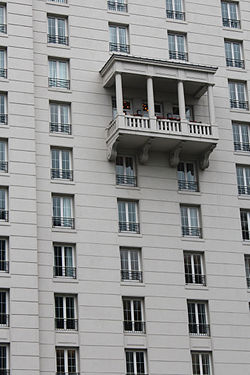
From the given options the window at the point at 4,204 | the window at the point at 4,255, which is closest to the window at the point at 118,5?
the window at the point at 4,204

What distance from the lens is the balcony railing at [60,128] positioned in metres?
53.6

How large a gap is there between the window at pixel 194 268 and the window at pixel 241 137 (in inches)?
313

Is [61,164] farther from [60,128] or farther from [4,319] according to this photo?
[4,319]

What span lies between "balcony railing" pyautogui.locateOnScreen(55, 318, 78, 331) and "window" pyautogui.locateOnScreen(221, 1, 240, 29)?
76.3 ft

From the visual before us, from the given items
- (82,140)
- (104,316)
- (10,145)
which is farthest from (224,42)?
(104,316)

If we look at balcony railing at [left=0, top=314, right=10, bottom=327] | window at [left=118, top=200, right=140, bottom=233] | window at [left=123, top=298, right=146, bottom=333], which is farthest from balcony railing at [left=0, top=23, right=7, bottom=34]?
window at [left=123, top=298, right=146, bottom=333]

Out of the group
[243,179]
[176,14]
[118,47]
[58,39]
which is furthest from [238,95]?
[58,39]

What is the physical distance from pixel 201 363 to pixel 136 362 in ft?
13.0

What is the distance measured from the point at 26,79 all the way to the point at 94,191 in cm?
765

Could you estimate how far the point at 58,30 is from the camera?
56.0 m

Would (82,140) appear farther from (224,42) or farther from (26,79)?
(224,42)

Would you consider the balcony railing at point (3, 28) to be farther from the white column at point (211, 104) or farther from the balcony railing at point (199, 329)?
the balcony railing at point (199, 329)

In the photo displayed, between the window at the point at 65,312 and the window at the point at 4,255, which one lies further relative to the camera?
the window at the point at 65,312

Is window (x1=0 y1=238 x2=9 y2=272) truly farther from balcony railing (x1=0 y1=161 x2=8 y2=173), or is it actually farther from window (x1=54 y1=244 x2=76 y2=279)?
balcony railing (x1=0 y1=161 x2=8 y2=173)
